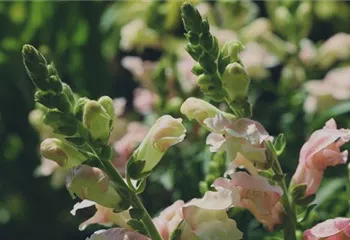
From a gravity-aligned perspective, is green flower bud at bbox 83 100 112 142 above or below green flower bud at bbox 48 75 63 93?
below

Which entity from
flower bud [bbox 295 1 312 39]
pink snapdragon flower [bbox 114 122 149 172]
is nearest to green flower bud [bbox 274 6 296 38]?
flower bud [bbox 295 1 312 39]

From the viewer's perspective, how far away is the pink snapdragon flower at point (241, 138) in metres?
0.76

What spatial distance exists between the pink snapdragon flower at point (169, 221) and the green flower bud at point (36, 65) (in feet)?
0.58

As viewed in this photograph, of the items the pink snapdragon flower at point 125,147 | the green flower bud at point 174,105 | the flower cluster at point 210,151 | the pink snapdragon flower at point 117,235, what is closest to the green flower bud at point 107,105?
the flower cluster at point 210,151

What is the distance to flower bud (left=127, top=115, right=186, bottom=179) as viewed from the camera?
797mm

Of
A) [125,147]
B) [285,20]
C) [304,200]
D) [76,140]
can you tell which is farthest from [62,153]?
[285,20]

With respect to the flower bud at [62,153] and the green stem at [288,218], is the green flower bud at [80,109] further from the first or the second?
the green stem at [288,218]

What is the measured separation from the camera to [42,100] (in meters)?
0.75

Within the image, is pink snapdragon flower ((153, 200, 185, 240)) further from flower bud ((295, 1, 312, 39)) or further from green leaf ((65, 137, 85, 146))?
flower bud ((295, 1, 312, 39))

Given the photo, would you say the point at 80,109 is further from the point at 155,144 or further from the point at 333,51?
the point at 333,51

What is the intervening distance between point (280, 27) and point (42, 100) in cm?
82

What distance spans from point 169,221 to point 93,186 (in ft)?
0.35

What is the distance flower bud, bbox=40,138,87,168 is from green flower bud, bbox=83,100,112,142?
30mm

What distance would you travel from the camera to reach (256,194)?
80 cm
